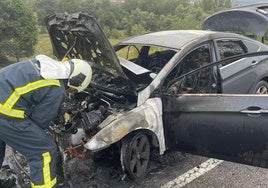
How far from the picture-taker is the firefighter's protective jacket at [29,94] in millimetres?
3365

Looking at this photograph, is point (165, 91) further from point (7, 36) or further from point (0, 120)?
point (7, 36)

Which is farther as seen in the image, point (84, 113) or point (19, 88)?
point (84, 113)

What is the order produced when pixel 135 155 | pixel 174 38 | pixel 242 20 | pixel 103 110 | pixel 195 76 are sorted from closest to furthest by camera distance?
pixel 135 155, pixel 103 110, pixel 195 76, pixel 174 38, pixel 242 20

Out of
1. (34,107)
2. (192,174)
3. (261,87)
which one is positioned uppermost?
(34,107)

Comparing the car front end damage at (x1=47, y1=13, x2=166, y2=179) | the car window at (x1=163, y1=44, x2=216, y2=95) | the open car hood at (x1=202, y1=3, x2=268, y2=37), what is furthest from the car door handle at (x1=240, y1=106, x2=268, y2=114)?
the open car hood at (x1=202, y1=3, x2=268, y2=37)

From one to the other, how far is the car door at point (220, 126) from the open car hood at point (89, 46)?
674mm

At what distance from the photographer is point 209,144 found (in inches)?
161

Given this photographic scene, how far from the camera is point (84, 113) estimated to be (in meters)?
4.23

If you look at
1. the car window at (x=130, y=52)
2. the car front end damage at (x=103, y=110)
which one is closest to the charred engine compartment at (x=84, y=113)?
the car front end damage at (x=103, y=110)

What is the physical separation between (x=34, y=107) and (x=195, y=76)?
82.9 inches

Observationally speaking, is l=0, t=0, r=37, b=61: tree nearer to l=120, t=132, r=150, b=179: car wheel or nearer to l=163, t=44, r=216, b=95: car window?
l=163, t=44, r=216, b=95: car window

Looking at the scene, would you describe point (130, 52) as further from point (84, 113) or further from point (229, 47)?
point (84, 113)

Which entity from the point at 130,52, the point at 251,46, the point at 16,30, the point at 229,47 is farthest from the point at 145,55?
the point at 16,30

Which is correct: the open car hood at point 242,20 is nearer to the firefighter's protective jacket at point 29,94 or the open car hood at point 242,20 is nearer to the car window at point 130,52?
the car window at point 130,52
